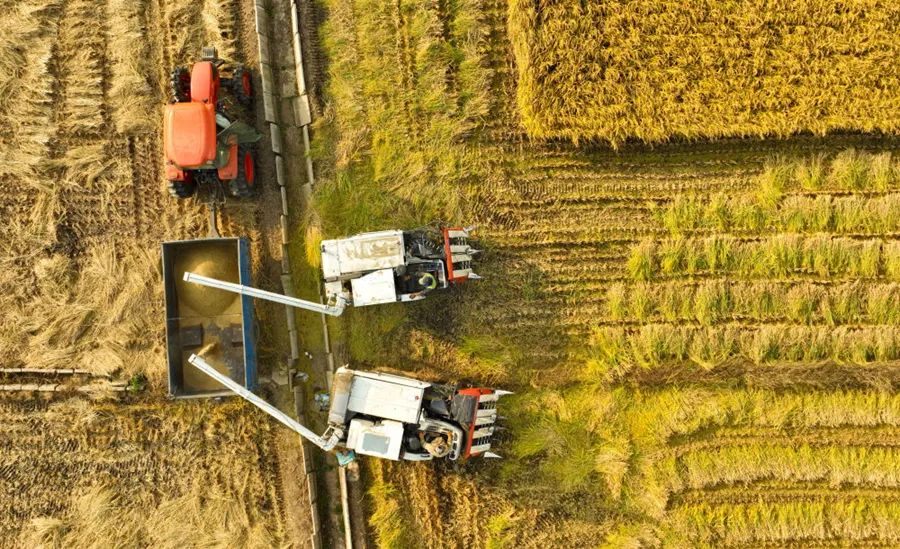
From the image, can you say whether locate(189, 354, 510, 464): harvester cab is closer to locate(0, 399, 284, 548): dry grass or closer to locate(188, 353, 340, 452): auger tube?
locate(188, 353, 340, 452): auger tube

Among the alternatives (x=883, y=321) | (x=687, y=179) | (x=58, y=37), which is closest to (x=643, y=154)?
(x=687, y=179)

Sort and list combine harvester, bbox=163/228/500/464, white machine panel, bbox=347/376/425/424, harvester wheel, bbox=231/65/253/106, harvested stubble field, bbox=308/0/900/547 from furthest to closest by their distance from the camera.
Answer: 1. harvester wheel, bbox=231/65/253/106
2. harvested stubble field, bbox=308/0/900/547
3. white machine panel, bbox=347/376/425/424
4. combine harvester, bbox=163/228/500/464

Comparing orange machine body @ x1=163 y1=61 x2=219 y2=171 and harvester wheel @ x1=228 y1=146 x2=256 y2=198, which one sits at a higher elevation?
orange machine body @ x1=163 y1=61 x2=219 y2=171

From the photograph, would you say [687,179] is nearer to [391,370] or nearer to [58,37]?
[391,370]

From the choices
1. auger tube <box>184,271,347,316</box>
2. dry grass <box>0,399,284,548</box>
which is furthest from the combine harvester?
dry grass <box>0,399,284,548</box>

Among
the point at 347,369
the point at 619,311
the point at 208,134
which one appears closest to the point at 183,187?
the point at 208,134

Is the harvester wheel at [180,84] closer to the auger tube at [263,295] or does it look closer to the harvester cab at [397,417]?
the auger tube at [263,295]

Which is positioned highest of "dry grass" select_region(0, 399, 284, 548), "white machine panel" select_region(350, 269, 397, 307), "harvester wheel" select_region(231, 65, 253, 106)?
"harvester wheel" select_region(231, 65, 253, 106)

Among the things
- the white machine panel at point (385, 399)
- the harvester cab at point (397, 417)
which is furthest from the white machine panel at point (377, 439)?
the white machine panel at point (385, 399)
